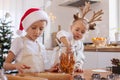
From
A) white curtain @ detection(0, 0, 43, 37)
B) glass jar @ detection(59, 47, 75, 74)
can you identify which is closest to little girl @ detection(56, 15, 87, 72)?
glass jar @ detection(59, 47, 75, 74)

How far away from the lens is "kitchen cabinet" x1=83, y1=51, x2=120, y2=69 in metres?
2.83

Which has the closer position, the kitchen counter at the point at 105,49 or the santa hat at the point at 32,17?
the santa hat at the point at 32,17

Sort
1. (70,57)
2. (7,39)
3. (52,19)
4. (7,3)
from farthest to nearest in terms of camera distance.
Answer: (7,3), (52,19), (7,39), (70,57)

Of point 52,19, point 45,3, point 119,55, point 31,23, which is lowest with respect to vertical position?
point 119,55

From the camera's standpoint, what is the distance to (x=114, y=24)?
3752mm

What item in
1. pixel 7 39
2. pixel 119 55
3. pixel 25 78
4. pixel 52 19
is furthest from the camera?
pixel 52 19

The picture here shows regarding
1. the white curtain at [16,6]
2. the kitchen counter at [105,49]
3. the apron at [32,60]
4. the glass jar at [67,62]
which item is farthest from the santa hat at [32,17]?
the white curtain at [16,6]

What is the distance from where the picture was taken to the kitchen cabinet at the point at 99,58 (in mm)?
2827

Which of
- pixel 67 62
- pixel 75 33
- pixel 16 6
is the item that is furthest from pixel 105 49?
pixel 16 6

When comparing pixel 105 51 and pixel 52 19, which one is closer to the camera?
pixel 105 51

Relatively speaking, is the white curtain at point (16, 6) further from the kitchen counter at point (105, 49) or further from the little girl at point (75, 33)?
the little girl at point (75, 33)

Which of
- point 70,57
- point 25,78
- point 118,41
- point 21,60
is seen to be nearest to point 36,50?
point 21,60

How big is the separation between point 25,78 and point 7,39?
3.98 meters

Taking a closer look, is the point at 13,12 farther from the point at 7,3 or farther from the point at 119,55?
the point at 119,55
